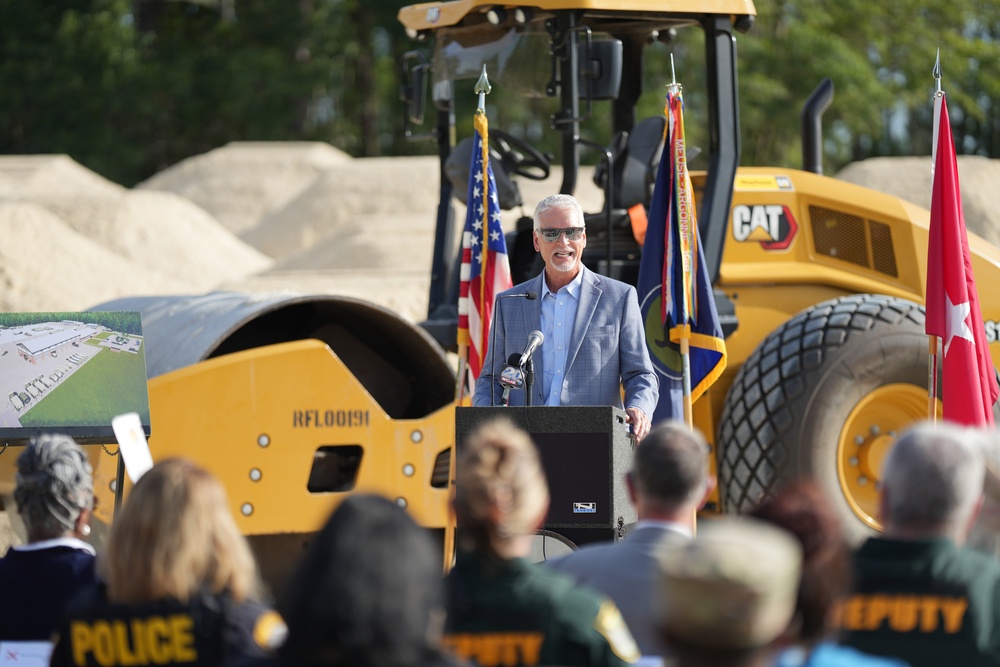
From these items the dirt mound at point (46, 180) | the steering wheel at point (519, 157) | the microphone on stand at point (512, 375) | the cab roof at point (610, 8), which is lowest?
the microphone on stand at point (512, 375)

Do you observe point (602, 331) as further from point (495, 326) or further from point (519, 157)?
point (519, 157)

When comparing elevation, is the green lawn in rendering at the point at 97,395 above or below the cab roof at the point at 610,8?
below

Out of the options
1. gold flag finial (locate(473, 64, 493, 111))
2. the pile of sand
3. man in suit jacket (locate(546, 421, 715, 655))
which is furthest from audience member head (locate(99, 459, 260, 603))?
the pile of sand

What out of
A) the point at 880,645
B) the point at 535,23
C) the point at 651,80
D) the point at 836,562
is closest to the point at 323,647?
the point at 836,562

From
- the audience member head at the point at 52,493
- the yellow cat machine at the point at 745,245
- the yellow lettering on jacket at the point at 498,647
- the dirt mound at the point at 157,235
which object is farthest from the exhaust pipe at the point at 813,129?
the dirt mound at the point at 157,235

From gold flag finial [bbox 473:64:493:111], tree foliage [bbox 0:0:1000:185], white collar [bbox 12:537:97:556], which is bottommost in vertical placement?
white collar [bbox 12:537:97:556]

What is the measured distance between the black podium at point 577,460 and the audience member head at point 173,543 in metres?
2.44

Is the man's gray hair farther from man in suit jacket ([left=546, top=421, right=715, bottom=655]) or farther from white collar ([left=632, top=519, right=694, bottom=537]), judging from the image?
white collar ([left=632, top=519, right=694, bottom=537])

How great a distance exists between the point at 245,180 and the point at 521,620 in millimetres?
31640

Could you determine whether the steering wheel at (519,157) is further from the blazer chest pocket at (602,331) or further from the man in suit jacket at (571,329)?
the blazer chest pocket at (602,331)

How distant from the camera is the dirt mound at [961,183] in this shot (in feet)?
82.2

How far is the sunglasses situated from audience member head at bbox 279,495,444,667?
3.57 m

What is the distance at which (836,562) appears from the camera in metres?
3.12

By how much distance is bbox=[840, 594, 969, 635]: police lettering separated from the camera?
350 cm
